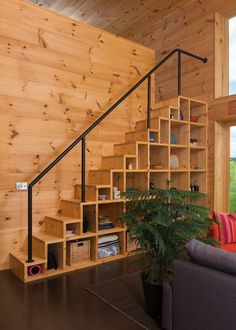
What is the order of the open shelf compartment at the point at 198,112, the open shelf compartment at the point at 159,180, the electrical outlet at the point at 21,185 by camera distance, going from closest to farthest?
the electrical outlet at the point at 21,185
the open shelf compartment at the point at 159,180
the open shelf compartment at the point at 198,112

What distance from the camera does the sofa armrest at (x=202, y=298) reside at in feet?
5.04

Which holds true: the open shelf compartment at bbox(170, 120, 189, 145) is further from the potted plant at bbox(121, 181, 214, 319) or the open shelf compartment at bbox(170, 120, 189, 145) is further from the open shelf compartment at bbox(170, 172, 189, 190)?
the potted plant at bbox(121, 181, 214, 319)

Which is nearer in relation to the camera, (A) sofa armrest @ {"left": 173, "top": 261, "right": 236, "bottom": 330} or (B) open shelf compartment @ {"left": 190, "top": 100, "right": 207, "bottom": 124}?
(A) sofa armrest @ {"left": 173, "top": 261, "right": 236, "bottom": 330}

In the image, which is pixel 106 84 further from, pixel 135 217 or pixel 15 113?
pixel 135 217

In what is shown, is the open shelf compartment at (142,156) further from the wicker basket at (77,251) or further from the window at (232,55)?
the window at (232,55)

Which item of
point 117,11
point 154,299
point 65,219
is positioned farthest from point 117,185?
point 117,11

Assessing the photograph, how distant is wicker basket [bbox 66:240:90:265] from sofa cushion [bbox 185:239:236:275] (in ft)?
6.22

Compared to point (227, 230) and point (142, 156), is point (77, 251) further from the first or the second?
point (227, 230)

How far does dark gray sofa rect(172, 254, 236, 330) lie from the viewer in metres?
1.54

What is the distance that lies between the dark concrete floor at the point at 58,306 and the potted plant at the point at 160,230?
0.33m

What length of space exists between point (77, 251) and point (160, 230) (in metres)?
1.58

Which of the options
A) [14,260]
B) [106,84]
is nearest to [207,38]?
[106,84]

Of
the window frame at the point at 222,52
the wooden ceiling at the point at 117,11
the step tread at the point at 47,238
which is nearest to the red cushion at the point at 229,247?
the step tread at the point at 47,238

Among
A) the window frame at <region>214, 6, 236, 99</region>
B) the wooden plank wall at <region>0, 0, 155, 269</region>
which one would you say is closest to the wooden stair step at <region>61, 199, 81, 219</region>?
the wooden plank wall at <region>0, 0, 155, 269</region>
